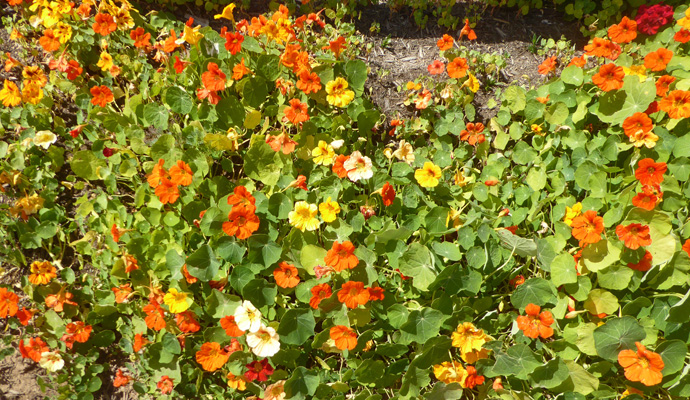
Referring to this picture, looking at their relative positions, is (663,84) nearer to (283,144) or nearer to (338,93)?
(338,93)

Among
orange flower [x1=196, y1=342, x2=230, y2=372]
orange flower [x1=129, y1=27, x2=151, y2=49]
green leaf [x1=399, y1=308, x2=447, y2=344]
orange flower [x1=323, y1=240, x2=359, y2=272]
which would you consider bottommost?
orange flower [x1=196, y1=342, x2=230, y2=372]

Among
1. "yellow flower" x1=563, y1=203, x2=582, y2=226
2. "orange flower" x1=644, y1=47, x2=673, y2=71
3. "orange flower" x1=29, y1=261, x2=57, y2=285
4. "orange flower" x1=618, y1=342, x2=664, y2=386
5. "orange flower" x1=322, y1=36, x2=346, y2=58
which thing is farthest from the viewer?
"orange flower" x1=322, y1=36, x2=346, y2=58

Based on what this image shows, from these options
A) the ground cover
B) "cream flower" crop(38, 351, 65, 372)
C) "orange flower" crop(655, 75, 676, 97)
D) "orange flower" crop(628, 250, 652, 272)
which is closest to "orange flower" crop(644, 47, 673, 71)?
the ground cover

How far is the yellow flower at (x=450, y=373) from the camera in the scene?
2295 mm

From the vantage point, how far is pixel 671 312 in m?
2.20

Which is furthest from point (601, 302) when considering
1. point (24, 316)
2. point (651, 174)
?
point (24, 316)

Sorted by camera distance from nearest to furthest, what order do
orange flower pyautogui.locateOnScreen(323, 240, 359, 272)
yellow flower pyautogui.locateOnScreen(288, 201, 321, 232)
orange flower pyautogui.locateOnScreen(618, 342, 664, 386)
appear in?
orange flower pyautogui.locateOnScreen(618, 342, 664, 386), orange flower pyautogui.locateOnScreen(323, 240, 359, 272), yellow flower pyautogui.locateOnScreen(288, 201, 321, 232)

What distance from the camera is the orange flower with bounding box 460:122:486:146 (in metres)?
2.96

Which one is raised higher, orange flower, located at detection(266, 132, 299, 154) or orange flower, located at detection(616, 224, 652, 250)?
orange flower, located at detection(266, 132, 299, 154)

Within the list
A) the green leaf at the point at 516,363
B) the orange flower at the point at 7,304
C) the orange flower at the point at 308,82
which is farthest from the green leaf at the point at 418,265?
the orange flower at the point at 7,304

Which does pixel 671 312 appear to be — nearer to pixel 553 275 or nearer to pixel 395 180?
pixel 553 275

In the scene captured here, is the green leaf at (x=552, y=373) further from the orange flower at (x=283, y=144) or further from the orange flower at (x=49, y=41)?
the orange flower at (x=49, y=41)

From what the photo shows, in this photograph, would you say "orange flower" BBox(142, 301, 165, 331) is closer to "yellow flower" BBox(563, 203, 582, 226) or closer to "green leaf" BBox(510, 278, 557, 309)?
"green leaf" BBox(510, 278, 557, 309)

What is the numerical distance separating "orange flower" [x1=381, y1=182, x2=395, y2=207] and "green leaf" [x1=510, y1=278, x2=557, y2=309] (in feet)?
2.73
